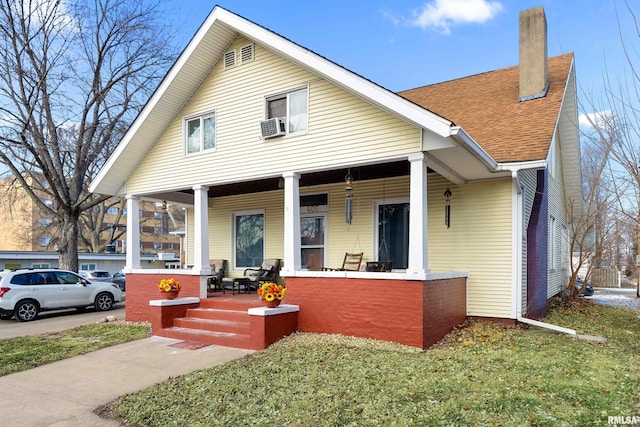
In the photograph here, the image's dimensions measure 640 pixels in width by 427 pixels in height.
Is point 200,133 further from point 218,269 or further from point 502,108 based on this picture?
point 502,108

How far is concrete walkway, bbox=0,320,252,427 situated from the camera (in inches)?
186

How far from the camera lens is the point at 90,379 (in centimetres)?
594

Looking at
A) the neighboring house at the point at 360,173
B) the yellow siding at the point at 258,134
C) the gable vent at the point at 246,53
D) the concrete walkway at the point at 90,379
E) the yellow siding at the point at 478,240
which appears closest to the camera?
the concrete walkway at the point at 90,379

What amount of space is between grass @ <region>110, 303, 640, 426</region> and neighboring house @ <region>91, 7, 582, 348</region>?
1072 mm

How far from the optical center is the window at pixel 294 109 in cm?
844

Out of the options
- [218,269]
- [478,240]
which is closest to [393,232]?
[478,240]

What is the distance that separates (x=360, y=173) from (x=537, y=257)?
450 centimetres

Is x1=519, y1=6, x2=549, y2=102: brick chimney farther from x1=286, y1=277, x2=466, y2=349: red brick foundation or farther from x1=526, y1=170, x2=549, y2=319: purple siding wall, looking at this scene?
x1=286, y1=277, x2=466, y2=349: red brick foundation

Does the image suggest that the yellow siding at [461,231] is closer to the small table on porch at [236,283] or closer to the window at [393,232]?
the window at [393,232]

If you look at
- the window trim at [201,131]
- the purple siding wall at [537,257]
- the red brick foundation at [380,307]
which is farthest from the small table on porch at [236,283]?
the purple siding wall at [537,257]

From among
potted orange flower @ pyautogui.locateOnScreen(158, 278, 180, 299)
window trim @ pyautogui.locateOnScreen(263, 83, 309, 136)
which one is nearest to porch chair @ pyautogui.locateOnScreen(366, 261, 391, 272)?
window trim @ pyautogui.locateOnScreen(263, 83, 309, 136)

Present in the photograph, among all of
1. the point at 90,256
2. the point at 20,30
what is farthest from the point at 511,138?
the point at 90,256

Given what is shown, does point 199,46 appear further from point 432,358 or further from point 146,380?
point 432,358

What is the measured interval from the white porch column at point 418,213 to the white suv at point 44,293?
1114 cm
